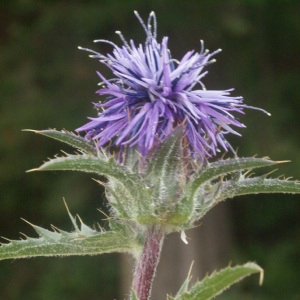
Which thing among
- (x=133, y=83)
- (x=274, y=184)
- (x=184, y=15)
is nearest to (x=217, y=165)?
(x=274, y=184)

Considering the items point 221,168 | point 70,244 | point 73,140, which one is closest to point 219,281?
point 221,168

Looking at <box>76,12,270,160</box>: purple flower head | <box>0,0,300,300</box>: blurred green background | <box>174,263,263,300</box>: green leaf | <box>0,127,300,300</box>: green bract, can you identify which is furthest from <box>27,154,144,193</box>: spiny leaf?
<box>0,0,300,300</box>: blurred green background

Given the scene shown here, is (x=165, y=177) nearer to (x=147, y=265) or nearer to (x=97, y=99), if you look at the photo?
(x=147, y=265)

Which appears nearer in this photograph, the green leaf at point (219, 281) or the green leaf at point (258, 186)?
the green leaf at point (219, 281)

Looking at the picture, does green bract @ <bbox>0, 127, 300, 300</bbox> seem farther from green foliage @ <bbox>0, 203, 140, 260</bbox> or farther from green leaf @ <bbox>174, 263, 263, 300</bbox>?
green leaf @ <bbox>174, 263, 263, 300</bbox>

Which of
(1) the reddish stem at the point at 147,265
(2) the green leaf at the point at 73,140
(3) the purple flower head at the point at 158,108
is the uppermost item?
(3) the purple flower head at the point at 158,108

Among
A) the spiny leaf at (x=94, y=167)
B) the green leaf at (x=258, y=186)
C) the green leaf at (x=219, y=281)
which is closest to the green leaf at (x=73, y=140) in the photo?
the spiny leaf at (x=94, y=167)

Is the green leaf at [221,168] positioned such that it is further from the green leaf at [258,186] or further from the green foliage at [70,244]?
the green foliage at [70,244]
